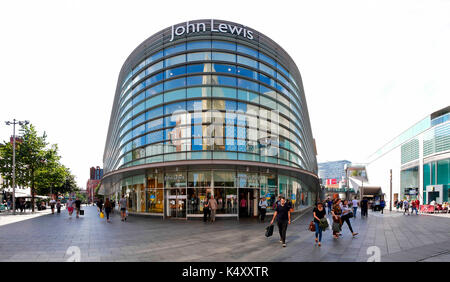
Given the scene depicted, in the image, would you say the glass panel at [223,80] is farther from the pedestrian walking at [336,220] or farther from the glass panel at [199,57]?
the pedestrian walking at [336,220]

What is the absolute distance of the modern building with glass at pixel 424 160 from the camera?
4175 centimetres

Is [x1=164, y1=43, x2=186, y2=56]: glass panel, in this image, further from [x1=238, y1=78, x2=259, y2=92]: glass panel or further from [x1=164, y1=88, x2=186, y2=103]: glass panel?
[x1=238, y1=78, x2=259, y2=92]: glass panel

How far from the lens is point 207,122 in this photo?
23.0 metres

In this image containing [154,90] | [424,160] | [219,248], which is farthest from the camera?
[424,160]

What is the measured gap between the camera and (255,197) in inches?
953

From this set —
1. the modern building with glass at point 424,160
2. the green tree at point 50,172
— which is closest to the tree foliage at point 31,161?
the green tree at point 50,172

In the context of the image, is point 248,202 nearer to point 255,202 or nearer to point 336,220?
point 255,202

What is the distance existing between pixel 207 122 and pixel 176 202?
7.00 metres

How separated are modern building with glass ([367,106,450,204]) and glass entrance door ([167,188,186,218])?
39.1 metres

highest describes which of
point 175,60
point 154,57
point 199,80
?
point 154,57

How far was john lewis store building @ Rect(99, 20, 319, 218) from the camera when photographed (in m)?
22.8

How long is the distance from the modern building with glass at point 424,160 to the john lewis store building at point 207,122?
2948 cm

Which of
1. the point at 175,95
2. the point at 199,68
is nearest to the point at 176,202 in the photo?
the point at 175,95
